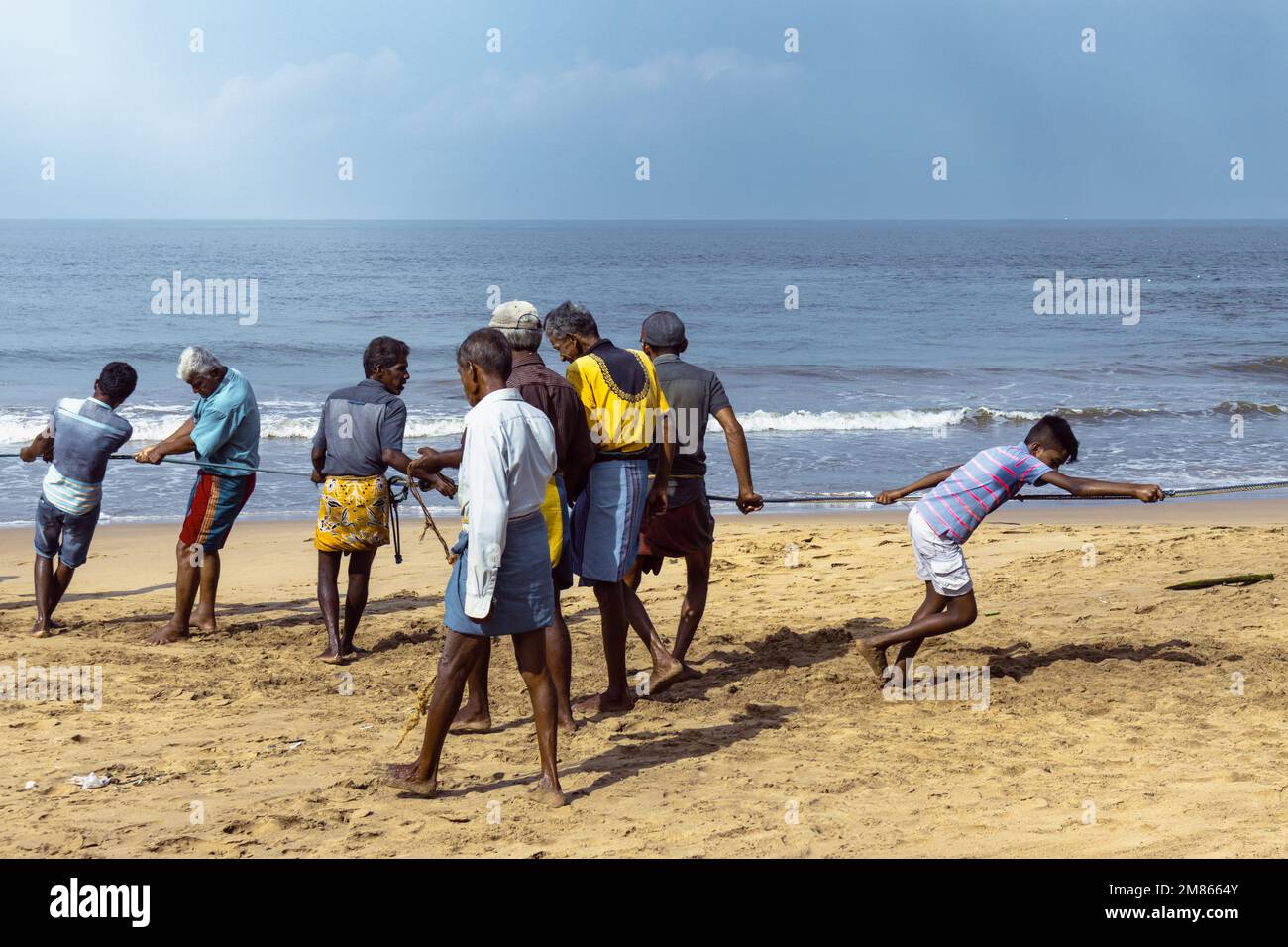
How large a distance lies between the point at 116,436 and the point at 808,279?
49625 millimetres

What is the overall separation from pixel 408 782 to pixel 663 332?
2.38m

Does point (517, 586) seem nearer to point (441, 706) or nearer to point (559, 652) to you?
point (441, 706)

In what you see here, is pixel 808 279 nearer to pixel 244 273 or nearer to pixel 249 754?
pixel 244 273

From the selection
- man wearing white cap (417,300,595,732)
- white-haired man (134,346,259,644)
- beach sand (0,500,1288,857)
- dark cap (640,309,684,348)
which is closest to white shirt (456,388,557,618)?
man wearing white cap (417,300,595,732)

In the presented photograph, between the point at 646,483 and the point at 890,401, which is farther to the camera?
the point at 890,401

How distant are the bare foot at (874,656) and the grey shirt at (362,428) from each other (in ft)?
7.93

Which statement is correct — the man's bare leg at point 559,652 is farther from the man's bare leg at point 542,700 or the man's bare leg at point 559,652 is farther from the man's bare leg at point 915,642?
the man's bare leg at point 915,642

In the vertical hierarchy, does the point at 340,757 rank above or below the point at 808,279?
below

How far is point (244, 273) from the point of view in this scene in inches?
2062

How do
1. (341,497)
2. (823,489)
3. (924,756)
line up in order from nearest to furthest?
(924,756)
(341,497)
(823,489)

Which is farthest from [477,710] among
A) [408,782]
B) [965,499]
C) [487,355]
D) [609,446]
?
[965,499]

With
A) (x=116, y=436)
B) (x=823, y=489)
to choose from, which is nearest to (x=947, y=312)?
(x=823, y=489)

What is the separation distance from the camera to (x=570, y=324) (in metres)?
5.25

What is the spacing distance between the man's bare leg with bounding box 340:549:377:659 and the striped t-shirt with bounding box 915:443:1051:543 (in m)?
2.83
